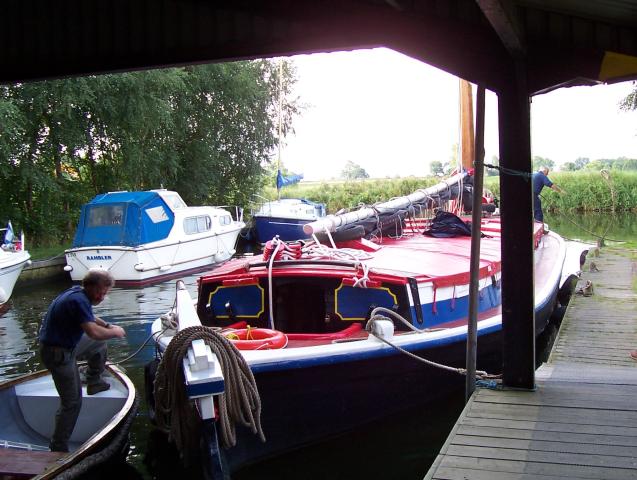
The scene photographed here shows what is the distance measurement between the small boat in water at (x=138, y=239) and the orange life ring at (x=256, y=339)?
11280 millimetres

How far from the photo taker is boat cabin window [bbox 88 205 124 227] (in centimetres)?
1867

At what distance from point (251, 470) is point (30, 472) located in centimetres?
207

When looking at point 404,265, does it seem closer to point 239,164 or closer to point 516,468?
point 516,468

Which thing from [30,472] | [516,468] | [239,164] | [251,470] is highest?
[239,164]

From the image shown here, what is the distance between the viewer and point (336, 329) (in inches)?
304

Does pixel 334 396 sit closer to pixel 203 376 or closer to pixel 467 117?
pixel 203 376

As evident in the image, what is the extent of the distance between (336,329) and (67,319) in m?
3.15

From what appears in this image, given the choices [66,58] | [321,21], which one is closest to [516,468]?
[321,21]

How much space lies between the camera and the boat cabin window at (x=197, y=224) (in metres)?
20.2

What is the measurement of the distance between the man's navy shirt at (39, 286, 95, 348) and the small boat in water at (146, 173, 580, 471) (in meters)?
0.83

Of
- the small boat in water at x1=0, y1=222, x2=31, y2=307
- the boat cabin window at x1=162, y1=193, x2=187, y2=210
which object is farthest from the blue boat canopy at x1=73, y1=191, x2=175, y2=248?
the small boat in water at x1=0, y1=222, x2=31, y2=307

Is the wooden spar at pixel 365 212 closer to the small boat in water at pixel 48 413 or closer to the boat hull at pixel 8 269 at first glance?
the small boat in water at pixel 48 413

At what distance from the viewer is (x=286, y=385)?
653cm

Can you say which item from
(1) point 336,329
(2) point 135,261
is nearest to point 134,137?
(2) point 135,261
